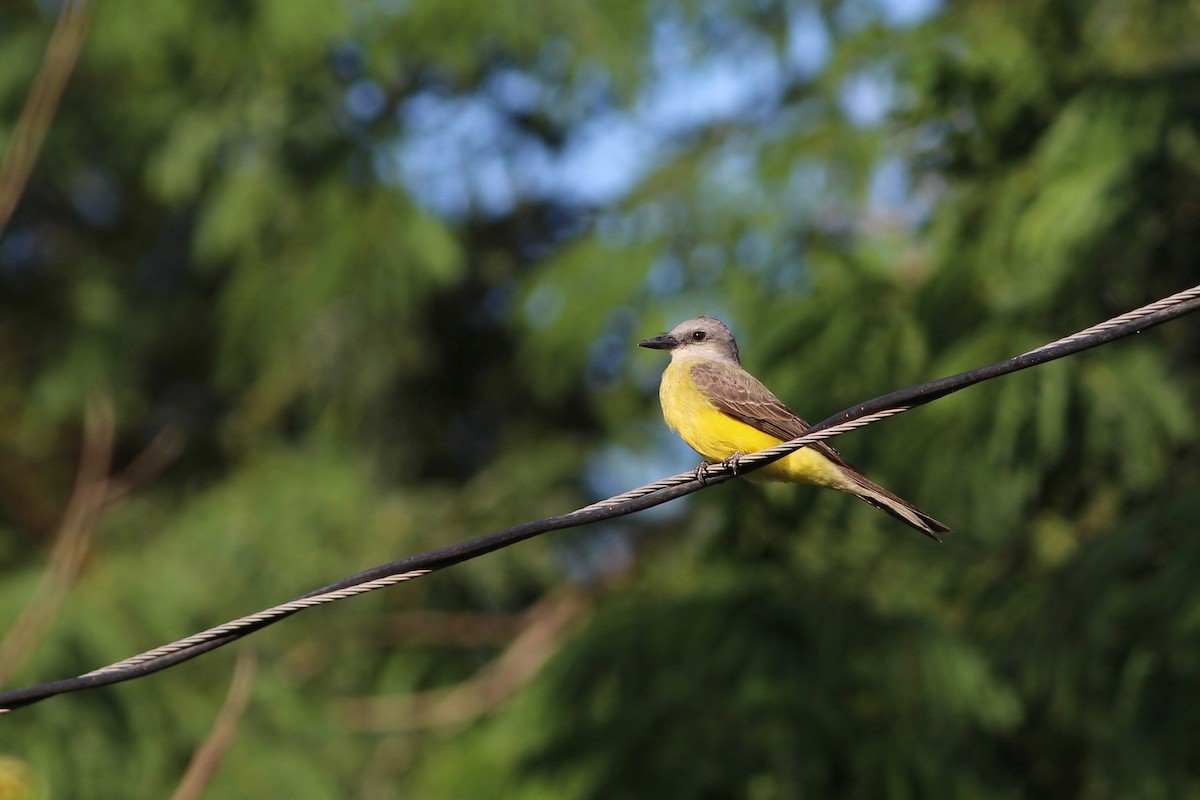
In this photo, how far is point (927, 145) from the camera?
769cm

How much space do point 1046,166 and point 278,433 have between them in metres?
6.98

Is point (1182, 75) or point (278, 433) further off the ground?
point (278, 433)

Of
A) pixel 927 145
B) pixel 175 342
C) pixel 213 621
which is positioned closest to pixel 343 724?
pixel 213 621

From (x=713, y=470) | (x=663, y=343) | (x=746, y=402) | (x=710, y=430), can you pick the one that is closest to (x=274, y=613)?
(x=713, y=470)

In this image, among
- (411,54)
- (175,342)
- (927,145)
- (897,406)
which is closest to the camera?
(897,406)

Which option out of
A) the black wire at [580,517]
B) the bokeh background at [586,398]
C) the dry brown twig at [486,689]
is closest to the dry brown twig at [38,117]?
the bokeh background at [586,398]

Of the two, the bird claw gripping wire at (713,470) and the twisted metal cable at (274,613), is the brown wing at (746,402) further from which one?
the twisted metal cable at (274,613)

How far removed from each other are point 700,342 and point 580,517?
2.91 m

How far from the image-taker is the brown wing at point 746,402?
216 inches

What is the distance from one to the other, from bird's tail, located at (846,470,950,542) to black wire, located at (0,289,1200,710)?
27.3 inches

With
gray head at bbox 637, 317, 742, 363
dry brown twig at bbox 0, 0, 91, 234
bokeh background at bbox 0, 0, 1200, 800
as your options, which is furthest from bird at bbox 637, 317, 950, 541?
dry brown twig at bbox 0, 0, 91, 234

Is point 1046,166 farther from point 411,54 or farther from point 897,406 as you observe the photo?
point 411,54

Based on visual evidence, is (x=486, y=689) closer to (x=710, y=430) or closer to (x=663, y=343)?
(x=663, y=343)

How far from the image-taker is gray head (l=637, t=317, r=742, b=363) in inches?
242
